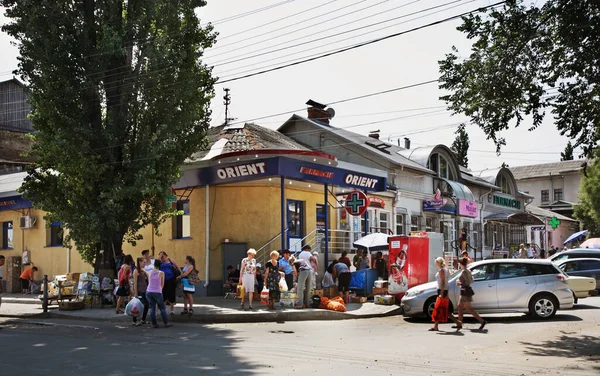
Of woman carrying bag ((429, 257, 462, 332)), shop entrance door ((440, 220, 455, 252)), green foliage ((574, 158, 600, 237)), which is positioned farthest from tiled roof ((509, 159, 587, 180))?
woman carrying bag ((429, 257, 462, 332))

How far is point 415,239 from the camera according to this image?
2139cm

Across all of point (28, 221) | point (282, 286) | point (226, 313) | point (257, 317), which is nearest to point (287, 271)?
point (282, 286)

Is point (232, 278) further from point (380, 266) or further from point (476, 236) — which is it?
point (476, 236)

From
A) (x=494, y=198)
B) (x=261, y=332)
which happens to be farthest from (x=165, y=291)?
(x=494, y=198)

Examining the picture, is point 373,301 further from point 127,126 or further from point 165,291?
point 127,126

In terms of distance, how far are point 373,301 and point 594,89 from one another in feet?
34.6

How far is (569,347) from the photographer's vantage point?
1195 cm

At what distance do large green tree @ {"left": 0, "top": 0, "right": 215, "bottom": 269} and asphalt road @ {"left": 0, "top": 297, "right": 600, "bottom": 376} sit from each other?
520 centimetres

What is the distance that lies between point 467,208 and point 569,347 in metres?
26.1

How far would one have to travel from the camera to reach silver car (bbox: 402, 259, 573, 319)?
16.4 m

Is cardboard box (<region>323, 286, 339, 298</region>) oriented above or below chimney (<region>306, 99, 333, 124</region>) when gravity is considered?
below

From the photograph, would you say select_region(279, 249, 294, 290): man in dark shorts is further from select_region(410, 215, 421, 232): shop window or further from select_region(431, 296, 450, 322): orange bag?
select_region(410, 215, 421, 232): shop window

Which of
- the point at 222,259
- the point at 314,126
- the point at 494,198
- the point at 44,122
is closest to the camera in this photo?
the point at 44,122

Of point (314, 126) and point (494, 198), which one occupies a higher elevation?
point (314, 126)
